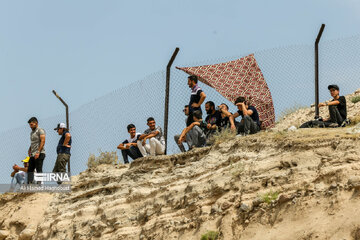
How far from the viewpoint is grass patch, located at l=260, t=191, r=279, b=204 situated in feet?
32.3

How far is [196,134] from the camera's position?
40.9 ft

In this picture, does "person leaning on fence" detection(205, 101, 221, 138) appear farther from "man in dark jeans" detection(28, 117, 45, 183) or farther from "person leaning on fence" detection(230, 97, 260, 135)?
"man in dark jeans" detection(28, 117, 45, 183)

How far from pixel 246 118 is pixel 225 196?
6.42 ft

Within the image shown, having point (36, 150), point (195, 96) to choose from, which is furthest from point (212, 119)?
point (36, 150)

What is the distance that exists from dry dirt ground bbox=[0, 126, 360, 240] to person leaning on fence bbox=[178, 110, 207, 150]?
0.33 meters

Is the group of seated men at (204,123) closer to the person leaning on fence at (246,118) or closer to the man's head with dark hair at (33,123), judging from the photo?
the person leaning on fence at (246,118)

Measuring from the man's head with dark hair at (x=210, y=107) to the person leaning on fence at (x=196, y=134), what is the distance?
28cm

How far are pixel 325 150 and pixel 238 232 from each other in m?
1.81

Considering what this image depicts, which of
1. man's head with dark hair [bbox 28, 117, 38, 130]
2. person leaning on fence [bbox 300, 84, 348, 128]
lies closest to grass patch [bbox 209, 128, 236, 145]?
person leaning on fence [bbox 300, 84, 348, 128]

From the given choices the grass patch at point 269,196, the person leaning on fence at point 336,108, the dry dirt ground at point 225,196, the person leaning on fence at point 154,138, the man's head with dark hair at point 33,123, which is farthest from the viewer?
the man's head with dark hair at point 33,123

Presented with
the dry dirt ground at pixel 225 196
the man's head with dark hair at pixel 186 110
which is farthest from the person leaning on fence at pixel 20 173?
the man's head with dark hair at pixel 186 110

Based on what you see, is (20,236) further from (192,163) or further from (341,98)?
(341,98)

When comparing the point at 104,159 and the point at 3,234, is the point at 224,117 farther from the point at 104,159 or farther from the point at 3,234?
the point at 3,234

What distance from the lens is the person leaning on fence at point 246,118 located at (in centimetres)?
1205
